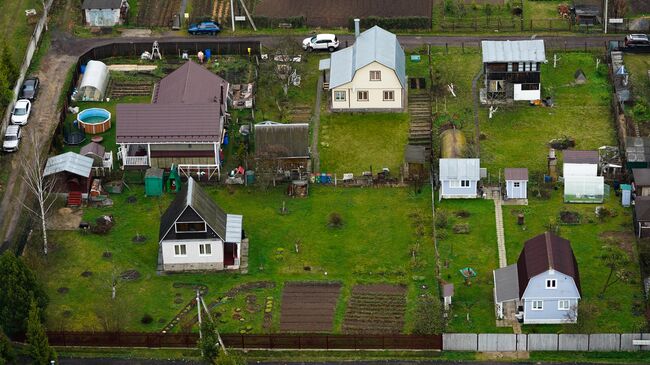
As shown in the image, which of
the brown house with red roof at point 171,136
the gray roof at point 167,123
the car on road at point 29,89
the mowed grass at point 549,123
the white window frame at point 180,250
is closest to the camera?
the white window frame at point 180,250

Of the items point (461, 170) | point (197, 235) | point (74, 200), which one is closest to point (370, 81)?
point (461, 170)

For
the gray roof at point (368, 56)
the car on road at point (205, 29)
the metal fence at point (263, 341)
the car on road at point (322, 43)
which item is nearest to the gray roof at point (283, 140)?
the gray roof at point (368, 56)

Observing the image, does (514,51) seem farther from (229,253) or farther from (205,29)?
(229,253)

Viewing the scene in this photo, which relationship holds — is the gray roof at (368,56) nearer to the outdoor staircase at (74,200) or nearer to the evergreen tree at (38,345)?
the outdoor staircase at (74,200)

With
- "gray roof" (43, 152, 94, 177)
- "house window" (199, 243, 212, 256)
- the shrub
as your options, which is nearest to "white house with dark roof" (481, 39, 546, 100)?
the shrub

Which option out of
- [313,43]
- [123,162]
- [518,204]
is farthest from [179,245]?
[313,43]

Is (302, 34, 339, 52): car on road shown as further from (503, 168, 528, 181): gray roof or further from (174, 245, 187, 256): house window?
(174, 245, 187, 256): house window

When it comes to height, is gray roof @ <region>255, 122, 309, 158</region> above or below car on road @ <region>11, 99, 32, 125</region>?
A: below
